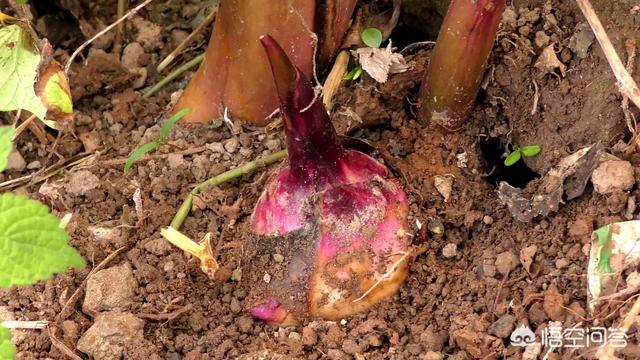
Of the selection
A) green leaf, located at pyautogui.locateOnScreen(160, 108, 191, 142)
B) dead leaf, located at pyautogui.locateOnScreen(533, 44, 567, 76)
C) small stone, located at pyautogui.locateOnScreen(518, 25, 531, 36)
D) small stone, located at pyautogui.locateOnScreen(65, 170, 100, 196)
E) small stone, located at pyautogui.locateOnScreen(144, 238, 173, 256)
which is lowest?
small stone, located at pyautogui.locateOnScreen(144, 238, 173, 256)

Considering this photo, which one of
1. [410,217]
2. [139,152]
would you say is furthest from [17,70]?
[410,217]

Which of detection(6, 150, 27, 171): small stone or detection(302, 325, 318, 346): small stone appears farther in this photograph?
detection(6, 150, 27, 171): small stone

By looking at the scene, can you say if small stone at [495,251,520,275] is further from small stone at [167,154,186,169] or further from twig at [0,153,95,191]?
twig at [0,153,95,191]

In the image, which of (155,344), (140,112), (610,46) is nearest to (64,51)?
(140,112)

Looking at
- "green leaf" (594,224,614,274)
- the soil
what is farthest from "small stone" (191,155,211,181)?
"green leaf" (594,224,614,274)

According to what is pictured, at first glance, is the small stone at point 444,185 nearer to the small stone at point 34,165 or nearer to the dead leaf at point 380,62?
the dead leaf at point 380,62

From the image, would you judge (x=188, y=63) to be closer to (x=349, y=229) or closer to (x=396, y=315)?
(x=349, y=229)
